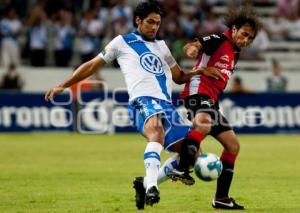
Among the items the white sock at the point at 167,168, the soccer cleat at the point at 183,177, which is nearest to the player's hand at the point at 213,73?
the white sock at the point at 167,168

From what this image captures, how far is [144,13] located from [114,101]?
1432cm

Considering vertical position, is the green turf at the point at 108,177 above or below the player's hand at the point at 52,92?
below

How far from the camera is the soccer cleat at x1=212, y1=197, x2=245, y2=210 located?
10.2 m

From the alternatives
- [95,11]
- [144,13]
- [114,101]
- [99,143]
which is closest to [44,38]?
[95,11]

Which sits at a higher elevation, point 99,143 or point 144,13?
point 144,13

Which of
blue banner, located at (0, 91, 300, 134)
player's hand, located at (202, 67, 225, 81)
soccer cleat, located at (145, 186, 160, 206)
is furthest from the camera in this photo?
blue banner, located at (0, 91, 300, 134)

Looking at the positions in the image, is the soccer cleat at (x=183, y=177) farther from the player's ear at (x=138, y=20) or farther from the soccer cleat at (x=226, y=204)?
the player's ear at (x=138, y=20)

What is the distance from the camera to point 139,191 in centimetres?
988

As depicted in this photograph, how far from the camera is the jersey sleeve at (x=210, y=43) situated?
10117 mm

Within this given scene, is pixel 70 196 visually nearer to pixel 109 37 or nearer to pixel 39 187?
pixel 39 187

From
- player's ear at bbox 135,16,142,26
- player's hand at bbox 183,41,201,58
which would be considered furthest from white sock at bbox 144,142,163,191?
player's ear at bbox 135,16,142,26

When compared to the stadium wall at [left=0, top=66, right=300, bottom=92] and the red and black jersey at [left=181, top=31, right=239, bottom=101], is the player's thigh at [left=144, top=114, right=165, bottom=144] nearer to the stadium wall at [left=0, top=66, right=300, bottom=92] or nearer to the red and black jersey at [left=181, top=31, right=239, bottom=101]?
the red and black jersey at [left=181, top=31, right=239, bottom=101]

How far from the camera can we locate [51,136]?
23750 mm

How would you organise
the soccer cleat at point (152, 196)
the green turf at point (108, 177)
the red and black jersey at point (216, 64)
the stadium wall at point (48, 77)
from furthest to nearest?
the stadium wall at point (48, 77) → the green turf at point (108, 177) → the red and black jersey at point (216, 64) → the soccer cleat at point (152, 196)
